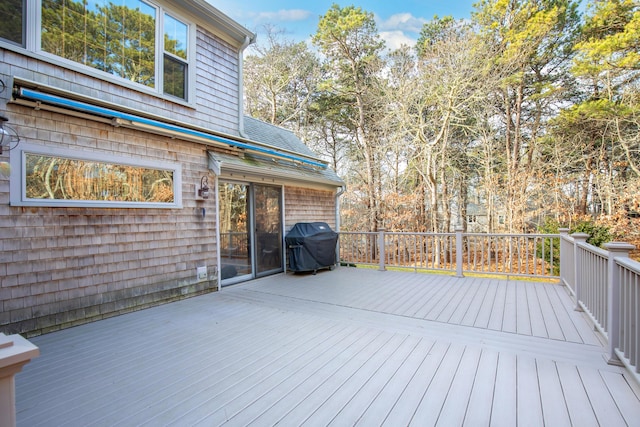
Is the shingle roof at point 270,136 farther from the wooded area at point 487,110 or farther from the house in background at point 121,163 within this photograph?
the wooded area at point 487,110

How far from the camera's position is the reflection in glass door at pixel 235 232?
18.1ft

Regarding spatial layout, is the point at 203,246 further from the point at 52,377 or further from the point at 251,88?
the point at 251,88

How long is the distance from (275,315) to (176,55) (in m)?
4.27

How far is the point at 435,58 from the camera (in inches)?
388

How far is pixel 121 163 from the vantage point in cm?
404

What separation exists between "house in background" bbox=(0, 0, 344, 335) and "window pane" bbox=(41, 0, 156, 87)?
0.01 metres

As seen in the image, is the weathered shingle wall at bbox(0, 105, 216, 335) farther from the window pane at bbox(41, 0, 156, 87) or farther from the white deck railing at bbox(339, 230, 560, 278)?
the white deck railing at bbox(339, 230, 560, 278)

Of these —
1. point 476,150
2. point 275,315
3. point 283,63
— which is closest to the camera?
point 275,315

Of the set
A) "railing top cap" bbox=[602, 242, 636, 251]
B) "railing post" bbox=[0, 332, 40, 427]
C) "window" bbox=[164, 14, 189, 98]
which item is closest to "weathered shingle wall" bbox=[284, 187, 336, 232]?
"window" bbox=[164, 14, 189, 98]

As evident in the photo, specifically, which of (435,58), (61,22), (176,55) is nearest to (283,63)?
(435,58)

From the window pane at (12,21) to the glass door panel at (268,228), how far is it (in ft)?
12.3

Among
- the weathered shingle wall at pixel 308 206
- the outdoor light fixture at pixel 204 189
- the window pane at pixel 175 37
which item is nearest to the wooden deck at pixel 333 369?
the outdoor light fixture at pixel 204 189

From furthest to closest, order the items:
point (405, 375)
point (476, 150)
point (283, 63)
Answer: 1. point (283, 63)
2. point (476, 150)
3. point (405, 375)

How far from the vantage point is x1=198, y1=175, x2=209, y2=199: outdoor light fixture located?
506 cm
